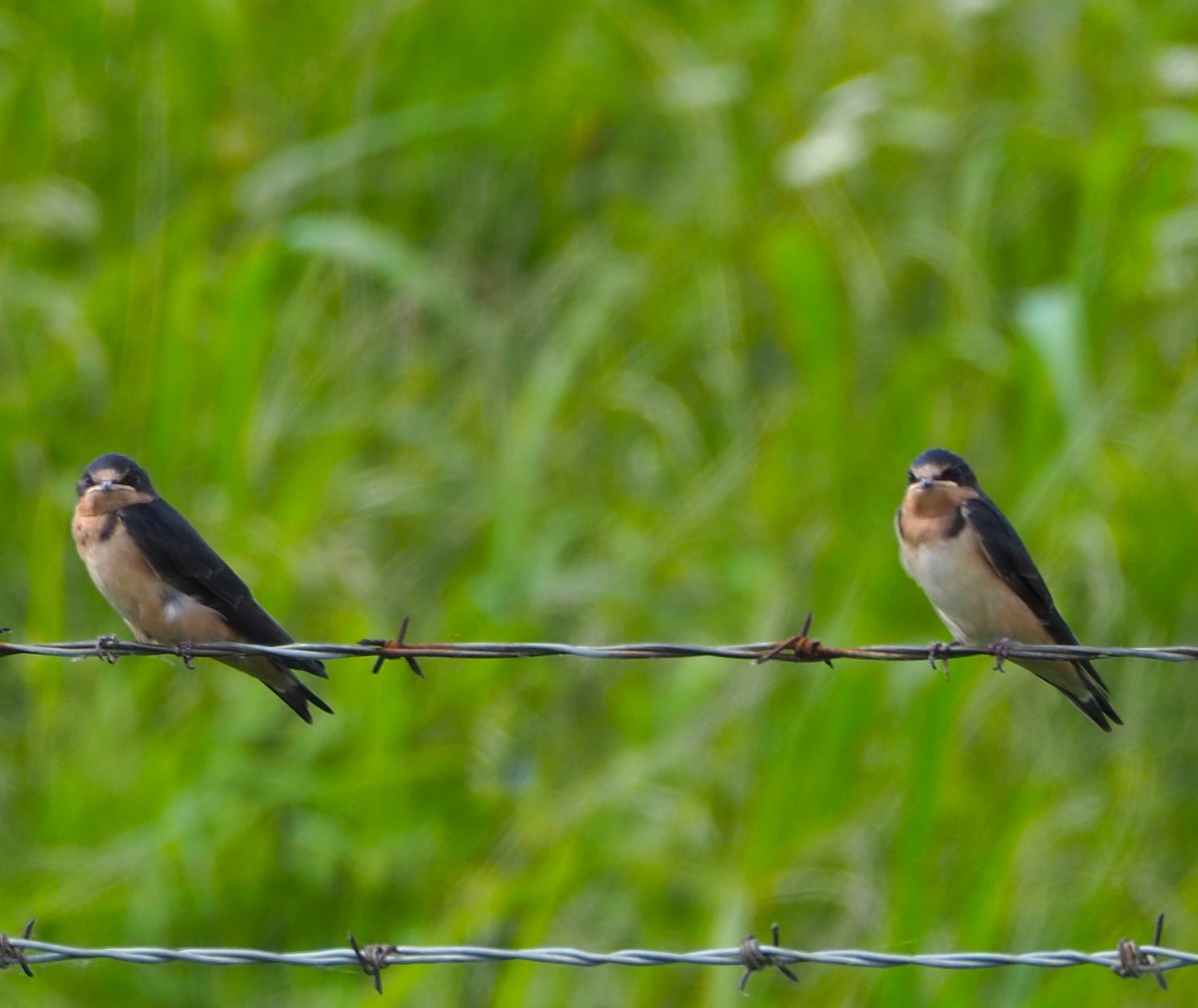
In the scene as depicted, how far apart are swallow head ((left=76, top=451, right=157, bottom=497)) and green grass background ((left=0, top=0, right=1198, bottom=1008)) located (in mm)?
1610

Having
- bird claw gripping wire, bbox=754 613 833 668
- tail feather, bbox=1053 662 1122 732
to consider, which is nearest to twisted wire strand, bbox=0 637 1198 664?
bird claw gripping wire, bbox=754 613 833 668

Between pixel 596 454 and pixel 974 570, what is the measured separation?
10.5ft

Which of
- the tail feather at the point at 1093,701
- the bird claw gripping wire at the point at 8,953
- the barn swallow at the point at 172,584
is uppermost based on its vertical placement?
the barn swallow at the point at 172,584

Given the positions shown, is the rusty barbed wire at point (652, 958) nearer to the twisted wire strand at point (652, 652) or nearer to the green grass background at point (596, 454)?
the twisted wire strand at point (652, 652)

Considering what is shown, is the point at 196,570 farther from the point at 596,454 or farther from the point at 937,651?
the point at 596,454

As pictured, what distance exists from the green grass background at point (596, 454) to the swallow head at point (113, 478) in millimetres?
1610

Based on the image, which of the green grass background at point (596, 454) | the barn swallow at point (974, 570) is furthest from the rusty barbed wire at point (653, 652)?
the green grass background at point (596, 454)

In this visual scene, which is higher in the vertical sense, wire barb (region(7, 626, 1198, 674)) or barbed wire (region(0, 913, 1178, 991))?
wire barb (region(7, 626, 1198, 674))

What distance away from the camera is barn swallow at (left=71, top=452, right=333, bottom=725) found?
159 inches

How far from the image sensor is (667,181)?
827 cm

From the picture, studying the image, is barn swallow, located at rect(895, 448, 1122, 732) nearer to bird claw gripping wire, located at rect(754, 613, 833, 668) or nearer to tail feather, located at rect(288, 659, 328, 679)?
bird claw gripping wire, located at rect(754, 613, 833, 668)

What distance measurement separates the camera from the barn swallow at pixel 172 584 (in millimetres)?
4031

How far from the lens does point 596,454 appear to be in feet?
23.6

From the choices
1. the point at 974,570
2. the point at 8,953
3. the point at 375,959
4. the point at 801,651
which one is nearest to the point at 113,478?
the point at 8,953
